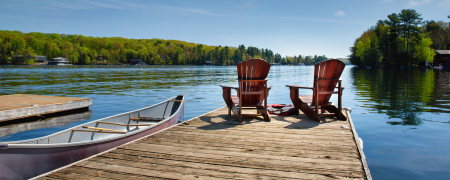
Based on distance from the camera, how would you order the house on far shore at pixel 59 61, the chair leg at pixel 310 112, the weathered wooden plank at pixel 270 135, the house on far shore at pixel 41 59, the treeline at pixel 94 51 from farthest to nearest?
the house on far shore at pixel 41 59 → the house on far shore at pixel 59 61 → the treeline at pixel 94 51 → the chair leg at pixel 310 112 → the weathered wooden plank at pixel 270 135

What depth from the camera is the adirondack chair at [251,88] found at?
5305 mm

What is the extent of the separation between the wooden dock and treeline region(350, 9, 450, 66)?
64.1m

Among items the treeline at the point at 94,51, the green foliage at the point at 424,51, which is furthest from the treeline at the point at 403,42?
the treeline at the point at 94,51

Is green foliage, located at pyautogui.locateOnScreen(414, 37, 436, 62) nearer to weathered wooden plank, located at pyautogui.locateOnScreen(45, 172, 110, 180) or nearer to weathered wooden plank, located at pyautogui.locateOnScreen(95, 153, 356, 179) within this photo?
weathered wooden plank, located at pyautogui.locateOnScreen(95, 153, 356, 179)

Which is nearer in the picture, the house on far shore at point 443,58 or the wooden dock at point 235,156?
the wooden dock at point 235,156

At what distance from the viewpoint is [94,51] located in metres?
133

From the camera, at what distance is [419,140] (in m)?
5.99

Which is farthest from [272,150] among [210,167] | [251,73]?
[251,73]

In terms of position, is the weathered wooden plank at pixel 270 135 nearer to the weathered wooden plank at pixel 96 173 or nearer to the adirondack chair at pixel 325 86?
the adirondack chair at pixel 325 86

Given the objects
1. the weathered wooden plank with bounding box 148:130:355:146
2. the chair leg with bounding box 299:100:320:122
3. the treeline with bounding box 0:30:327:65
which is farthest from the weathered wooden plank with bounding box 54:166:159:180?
the treeline with bounding box 0:30:327:65

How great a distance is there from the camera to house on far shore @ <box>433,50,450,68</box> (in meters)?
56.9

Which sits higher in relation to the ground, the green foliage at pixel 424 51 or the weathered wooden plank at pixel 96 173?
the green foliage at pixel 424 51

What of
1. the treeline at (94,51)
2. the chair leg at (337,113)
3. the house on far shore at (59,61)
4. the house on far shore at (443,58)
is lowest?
the chair leg at (337,113)

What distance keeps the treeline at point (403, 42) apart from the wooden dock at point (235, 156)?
64.1 m
